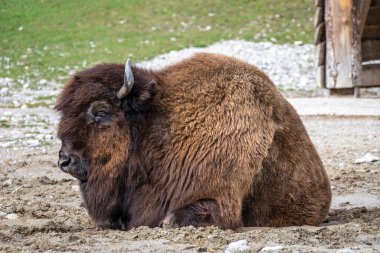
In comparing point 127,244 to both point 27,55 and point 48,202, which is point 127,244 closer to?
point 48,202

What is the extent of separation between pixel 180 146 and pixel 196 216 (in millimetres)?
604

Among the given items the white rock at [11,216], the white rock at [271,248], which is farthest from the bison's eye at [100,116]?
the white rock at [271,248]

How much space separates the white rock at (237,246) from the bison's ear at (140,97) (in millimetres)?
1699

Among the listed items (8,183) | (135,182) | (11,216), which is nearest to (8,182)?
(8,183)

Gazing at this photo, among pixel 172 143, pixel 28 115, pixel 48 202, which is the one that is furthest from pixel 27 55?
pixel 172 143

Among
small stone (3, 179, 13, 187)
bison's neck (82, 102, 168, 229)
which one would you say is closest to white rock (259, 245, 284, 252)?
bison's neck (82, 102, 168, 229)

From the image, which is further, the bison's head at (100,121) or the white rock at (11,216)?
the white rock at (11,216)

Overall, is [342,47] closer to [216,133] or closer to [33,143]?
[33,143]

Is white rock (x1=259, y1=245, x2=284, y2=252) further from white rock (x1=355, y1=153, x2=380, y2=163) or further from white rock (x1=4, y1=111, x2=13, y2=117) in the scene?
white rock (x1=4, y1=111, x2=13, y2=117)

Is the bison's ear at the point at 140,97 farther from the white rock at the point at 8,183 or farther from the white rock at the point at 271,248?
the white rock at the point at 8,183

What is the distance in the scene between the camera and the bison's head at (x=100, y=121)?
672 cm

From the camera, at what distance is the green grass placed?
25.6 metres

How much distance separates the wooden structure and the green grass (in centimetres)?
892

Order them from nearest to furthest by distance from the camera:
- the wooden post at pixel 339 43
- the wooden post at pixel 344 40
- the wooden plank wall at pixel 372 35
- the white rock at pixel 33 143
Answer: the white rock at pixel 33 143, the wooden post at pixel 344 40, the wooden post at pixel 339 43, the wooden plank wall at pixel 372 35
